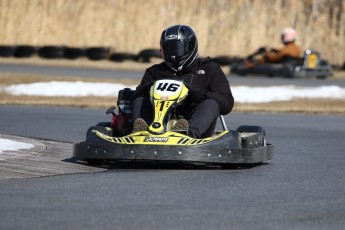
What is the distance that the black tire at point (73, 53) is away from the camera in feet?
96.3

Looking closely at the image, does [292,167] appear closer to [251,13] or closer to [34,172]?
[34,172]

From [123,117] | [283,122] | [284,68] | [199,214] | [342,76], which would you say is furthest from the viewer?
[342,76]

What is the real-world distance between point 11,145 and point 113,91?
883 cm

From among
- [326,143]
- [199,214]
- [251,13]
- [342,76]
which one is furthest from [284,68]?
Answer: [199,214]

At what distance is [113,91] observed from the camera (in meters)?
18.5

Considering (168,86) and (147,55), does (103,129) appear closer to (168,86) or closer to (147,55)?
(168,86)

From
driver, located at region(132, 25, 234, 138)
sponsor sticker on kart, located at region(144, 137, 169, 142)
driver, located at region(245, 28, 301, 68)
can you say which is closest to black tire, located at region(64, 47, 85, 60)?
driver, located at region(245, 28, 301, 68)

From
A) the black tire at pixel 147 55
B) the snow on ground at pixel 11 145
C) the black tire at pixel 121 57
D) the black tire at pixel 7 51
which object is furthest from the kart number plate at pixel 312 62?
the snow on ground at pixel 11 145

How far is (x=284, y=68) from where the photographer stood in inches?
989

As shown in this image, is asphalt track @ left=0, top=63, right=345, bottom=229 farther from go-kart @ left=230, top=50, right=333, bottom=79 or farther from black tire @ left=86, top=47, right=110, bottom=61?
black tire @ left=86, top=47, right=110, bottom=61

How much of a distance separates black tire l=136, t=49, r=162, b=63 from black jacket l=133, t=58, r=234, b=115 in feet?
61.4

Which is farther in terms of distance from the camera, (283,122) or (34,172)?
(283,122)

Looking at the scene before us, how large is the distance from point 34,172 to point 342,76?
1963 cm

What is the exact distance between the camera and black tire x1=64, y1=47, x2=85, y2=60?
96.3 ft
